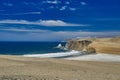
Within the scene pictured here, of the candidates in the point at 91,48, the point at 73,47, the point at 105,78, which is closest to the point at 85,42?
the point at 73,47

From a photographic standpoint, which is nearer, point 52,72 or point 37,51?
point 52,72

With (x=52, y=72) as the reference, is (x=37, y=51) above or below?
below

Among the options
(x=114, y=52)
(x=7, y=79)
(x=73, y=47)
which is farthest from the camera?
(x=73, y=47)

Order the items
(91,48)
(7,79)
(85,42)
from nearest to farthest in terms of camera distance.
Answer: (7,79)
(91,48)
(85,42)

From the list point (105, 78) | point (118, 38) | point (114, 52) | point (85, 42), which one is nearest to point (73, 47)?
point (85, 42)

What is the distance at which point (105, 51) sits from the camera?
174 feet

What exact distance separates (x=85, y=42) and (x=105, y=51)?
3054 centimetres

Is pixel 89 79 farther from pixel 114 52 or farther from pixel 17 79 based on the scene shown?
pixel 114 52

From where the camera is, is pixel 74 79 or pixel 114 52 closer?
pixel 74 79

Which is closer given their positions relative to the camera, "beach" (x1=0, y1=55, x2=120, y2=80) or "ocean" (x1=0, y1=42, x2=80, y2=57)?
"beach" (x1=0, y1=55, x2=120, y2=80)

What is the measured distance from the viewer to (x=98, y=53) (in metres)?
53.7

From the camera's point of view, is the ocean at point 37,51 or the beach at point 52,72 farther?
the ocean at point 37,51

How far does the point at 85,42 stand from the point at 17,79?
70.7 m

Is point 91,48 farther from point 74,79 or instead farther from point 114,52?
point 74,79
